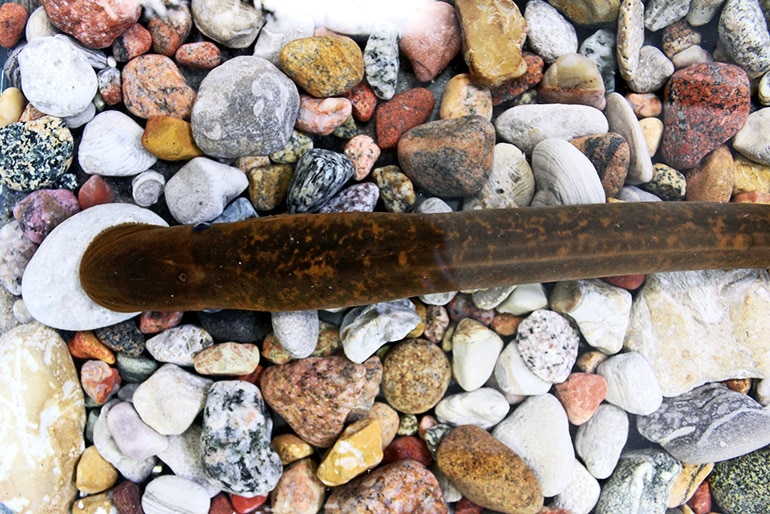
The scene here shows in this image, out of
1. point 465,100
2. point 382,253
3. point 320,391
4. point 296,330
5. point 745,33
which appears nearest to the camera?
point 382,253

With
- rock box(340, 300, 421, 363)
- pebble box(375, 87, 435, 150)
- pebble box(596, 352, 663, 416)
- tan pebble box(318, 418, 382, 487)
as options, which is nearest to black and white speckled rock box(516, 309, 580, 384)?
pebble box(596, 352, 663, 416)

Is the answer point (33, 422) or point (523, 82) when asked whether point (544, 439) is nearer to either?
point (523, 82)

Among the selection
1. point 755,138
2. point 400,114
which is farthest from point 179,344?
point 755,138

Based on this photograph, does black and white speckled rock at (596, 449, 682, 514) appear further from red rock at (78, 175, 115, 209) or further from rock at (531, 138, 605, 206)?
red rock at (78, 175, 115, 209)

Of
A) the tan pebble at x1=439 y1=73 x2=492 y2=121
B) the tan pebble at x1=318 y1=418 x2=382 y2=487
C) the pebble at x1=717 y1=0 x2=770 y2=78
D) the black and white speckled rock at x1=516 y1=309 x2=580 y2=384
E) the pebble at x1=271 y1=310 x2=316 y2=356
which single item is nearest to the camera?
the pebble at x1=271 y1=310 x2=316 y2=356

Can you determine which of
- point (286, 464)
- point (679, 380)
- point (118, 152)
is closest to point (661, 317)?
point (679, 380)

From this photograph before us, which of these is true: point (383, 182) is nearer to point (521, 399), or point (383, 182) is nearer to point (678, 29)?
point (521, 399)
